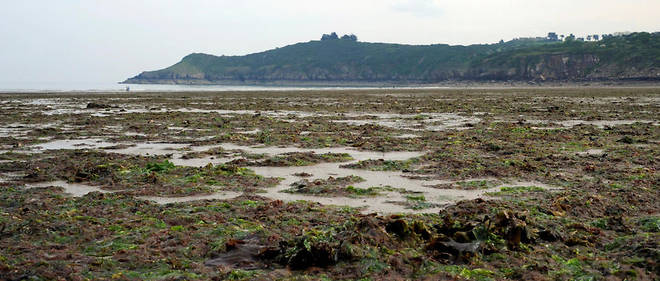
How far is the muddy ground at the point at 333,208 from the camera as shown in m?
5.23

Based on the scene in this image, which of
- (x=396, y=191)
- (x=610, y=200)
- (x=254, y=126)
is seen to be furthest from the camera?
(x=254, y=126)

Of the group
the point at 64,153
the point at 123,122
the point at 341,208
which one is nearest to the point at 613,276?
the point at 341,208

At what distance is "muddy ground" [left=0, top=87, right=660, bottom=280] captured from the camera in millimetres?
5234

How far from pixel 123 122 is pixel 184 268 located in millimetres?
18079

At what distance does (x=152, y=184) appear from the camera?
9.30m

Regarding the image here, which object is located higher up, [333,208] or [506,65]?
[506,65]

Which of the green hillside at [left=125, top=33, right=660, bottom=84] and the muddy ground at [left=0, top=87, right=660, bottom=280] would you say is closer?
the muddy ground at [left=0, top=87, right=660, bottom=280]

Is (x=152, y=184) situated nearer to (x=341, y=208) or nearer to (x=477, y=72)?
(x=341, y=208)

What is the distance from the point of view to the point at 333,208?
7609mm

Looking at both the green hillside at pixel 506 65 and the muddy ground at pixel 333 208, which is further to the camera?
the green hillside at pixel 506 65

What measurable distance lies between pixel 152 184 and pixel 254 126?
34.5ft

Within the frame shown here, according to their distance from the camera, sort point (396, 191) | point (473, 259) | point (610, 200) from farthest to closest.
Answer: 1. point (396, 191)
2. point (610, 200)
3. point (473, 259)

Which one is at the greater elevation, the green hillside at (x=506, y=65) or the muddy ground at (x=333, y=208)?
the green hillside at (x=506, y=65)

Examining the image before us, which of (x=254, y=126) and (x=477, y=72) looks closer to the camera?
(x=254, y=126)
